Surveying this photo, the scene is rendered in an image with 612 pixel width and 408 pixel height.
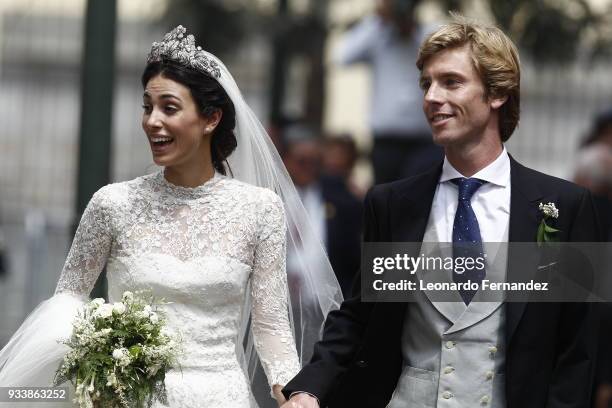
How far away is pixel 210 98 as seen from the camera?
5891 millimetres

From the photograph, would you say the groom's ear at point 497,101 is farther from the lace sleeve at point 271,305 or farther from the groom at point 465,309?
the lace sleeve at point 271,305

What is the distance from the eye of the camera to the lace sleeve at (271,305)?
577cm

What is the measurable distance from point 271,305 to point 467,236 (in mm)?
902

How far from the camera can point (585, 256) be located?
207 inches

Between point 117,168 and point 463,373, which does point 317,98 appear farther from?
point 463,373

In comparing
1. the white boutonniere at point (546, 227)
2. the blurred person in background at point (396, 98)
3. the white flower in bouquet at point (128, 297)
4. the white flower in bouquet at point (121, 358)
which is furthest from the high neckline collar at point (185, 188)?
the blurred person in background at point (396, 98)

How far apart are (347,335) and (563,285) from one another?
0.80 m

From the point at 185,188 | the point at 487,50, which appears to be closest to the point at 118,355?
the point at 185,188

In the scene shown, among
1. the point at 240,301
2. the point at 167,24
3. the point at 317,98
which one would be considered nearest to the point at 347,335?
the point at 240,301

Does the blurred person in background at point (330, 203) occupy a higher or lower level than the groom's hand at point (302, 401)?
higher

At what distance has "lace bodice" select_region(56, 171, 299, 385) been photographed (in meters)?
5.61

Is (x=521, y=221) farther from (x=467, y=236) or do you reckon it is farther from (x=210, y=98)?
(x=210, y=98)

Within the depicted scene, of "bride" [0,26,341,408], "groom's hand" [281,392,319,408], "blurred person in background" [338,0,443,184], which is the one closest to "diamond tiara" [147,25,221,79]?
"bride" [0,26,341,408]

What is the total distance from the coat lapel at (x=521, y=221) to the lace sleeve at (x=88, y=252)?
1.53 metres
